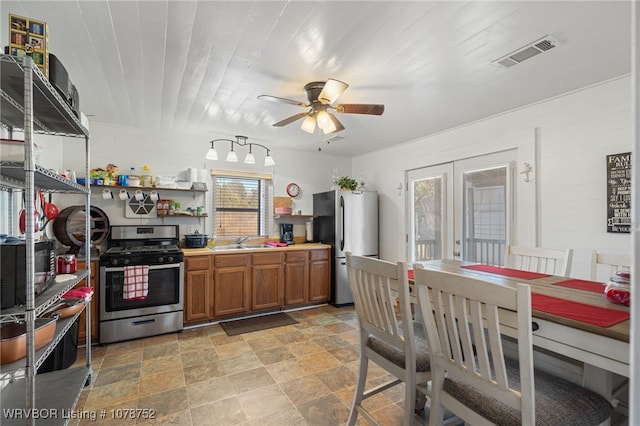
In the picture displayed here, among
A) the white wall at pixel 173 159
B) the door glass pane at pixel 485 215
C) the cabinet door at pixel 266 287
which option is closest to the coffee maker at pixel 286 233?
the white wall at pixel 173 159

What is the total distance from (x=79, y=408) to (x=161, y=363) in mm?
691

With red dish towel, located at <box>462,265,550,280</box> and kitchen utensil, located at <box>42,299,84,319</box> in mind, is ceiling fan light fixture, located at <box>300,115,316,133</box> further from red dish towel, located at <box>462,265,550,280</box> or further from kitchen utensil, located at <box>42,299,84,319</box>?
kitchen utensil, located at <box>42,299,84,319</box>

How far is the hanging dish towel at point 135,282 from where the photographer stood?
323 cm

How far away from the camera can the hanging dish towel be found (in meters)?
3.23

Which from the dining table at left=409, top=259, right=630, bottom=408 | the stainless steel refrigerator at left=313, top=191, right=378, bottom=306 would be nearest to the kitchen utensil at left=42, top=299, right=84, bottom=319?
the dining table at left=409, top=259, right=630, bottom=408

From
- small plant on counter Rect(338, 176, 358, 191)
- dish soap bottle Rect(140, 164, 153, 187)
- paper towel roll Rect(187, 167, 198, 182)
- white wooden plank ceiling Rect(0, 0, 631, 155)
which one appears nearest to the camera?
white wooden plank ceiling Rect(0, 0, 631, 155)

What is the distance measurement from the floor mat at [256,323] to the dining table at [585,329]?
284 centimetres

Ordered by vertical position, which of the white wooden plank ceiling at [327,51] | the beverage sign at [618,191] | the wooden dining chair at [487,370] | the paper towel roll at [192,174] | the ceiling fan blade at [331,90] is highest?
the white wooden plank ceiling at [327,51]

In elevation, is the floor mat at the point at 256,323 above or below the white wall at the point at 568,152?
below

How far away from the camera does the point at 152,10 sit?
174 cm

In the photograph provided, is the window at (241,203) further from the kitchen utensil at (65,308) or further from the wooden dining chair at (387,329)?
the wooden dining chair at (387,329)

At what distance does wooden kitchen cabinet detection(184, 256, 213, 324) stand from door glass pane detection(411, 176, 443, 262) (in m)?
2.74

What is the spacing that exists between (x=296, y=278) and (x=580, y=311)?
335 centimetres

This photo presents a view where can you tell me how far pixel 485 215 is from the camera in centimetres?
349
